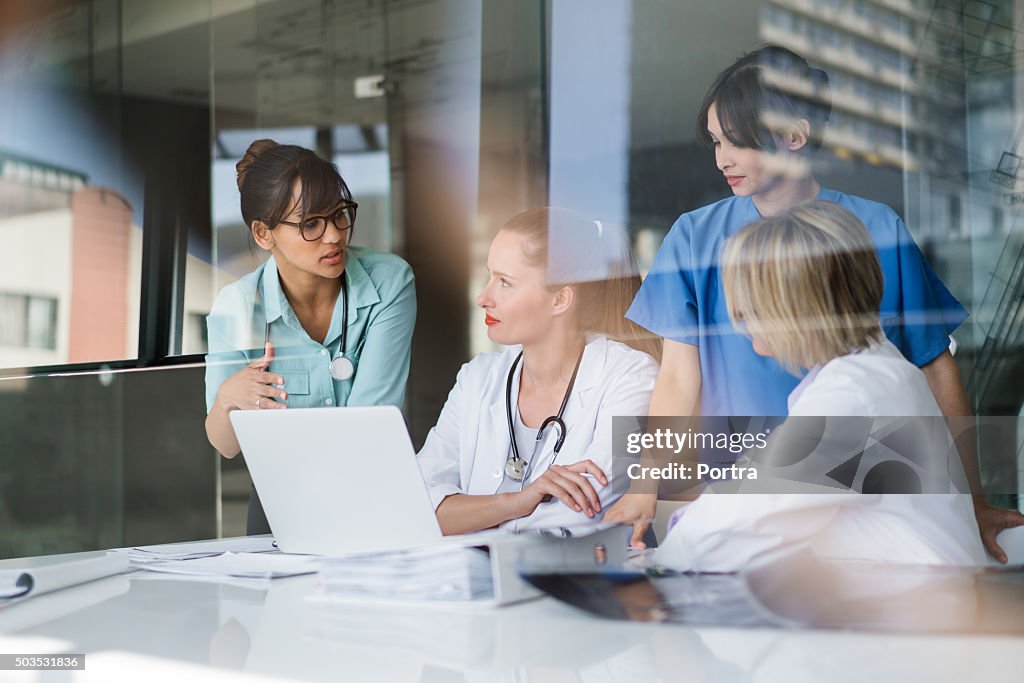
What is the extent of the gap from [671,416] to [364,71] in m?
1.70

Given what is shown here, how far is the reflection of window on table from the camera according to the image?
3.46 metres

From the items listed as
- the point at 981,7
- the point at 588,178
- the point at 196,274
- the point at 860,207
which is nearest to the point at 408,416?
the point at 588,178

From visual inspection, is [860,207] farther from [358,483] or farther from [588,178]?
[358,483]

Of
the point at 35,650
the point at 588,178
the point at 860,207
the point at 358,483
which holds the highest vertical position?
the point at 588,178

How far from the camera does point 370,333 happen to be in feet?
A: 9.02

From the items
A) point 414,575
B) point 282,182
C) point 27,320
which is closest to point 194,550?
point 414,575

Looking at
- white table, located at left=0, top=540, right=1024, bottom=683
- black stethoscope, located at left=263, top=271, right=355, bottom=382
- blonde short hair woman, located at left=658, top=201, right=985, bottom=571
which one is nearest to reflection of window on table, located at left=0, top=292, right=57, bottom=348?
black stethoscope, located at left=263, top=271, right=355, bottom=382

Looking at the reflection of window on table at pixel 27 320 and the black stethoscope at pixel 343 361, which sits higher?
the reflection of window on table at pixel 27 320

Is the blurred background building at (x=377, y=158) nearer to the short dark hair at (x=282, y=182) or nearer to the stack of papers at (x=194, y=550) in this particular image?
the short dark hair at (x=282, y=182)

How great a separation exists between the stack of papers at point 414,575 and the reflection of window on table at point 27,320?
259 centimetres

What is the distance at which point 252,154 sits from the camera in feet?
10.7

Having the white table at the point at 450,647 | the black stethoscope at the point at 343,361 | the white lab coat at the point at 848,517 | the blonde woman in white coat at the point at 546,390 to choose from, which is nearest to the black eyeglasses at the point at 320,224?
the black stethoscope at the point at 343,361

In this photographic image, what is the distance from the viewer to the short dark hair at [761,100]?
212cm

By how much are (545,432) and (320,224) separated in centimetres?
107
